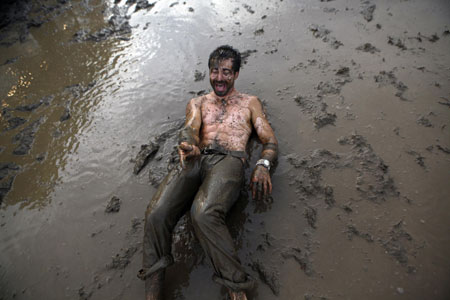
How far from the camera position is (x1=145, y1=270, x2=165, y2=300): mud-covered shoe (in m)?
2.03

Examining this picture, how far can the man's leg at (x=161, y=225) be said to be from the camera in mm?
2041

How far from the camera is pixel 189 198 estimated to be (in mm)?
2355

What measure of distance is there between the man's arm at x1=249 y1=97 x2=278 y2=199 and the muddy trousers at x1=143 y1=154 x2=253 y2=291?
0.18 metres

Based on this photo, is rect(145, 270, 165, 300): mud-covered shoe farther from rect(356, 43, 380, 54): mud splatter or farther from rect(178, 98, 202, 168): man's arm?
rect(356, 43, 380, 54): mud splatter

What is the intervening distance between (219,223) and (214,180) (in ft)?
1.33

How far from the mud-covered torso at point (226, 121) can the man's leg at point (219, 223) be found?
44 centimetres

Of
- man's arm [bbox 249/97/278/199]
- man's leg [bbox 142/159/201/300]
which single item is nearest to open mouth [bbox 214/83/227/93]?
man's arm [bbox 249/97/278/199]

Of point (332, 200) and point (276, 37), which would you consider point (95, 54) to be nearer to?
point (276, 37)

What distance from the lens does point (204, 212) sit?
2.03m

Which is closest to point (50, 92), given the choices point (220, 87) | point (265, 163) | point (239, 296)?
point (220, 87)

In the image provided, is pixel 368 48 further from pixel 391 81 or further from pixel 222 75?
pixel 222 75

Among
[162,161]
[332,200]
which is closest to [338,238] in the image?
[332,200]

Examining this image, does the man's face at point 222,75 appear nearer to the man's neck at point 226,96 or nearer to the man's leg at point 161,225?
the man's neck at point 226,96

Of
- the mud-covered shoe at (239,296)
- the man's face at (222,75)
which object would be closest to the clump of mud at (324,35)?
the man's face at (222,75)
